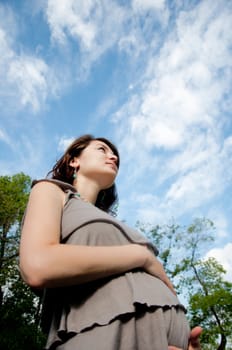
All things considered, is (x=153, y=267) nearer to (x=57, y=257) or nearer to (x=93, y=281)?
(x=93, y=281)

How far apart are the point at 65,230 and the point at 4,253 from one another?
1720 centimetres

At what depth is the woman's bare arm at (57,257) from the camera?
127 centimetres

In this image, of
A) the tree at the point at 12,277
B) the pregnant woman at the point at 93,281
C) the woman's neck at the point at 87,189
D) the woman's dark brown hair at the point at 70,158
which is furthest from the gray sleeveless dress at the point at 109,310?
→ the tree at the point at 12,277

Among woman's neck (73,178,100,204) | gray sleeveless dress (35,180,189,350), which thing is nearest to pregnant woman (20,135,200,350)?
gray sleeveless dress (35,180,189,350)

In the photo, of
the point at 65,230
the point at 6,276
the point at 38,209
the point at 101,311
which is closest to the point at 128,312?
the point at 101,311

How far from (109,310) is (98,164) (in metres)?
1.19

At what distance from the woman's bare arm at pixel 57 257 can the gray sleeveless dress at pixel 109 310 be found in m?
0.08

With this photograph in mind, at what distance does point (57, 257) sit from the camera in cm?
129

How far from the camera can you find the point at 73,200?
180 centimetres

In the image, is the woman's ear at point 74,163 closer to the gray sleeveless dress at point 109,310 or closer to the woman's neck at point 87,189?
the woman's neck at point 87,189

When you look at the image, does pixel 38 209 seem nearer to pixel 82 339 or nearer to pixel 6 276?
pixel 82 339

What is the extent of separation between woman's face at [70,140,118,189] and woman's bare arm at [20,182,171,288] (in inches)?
28.6

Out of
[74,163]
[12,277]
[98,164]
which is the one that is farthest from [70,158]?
[12,277]

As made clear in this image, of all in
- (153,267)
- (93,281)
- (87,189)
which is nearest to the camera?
(93,281)
